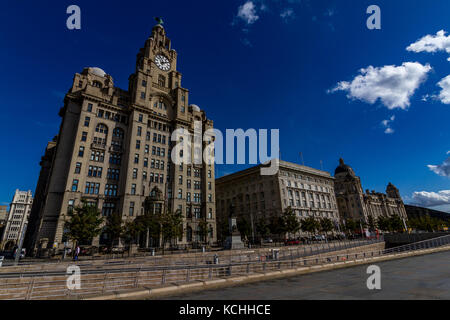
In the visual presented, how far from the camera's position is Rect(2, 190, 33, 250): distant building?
12288cm

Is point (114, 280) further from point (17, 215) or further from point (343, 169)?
point (17, 215)

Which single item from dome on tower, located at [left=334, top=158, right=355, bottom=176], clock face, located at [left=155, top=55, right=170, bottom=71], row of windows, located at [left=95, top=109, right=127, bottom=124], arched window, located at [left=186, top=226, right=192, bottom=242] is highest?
clock face, located at [left=155, top=55, right=170, bottom=71]

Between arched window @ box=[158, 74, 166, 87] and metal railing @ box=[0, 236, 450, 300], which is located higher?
arched window @ box=[158, 74, 166, 87]

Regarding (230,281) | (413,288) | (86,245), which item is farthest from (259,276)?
(86,245)

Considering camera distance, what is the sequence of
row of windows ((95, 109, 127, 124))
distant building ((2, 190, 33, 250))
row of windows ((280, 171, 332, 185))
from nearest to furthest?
row of windows ((95, 109, 127, 124))
row of windows ((280, 171, 332, 185))
distant building ((2, 190, 33, 250))

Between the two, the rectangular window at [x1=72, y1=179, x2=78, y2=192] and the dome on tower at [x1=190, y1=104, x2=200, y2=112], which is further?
the dome on tower at [x1=190, y1=104, x2=200, y2=112]

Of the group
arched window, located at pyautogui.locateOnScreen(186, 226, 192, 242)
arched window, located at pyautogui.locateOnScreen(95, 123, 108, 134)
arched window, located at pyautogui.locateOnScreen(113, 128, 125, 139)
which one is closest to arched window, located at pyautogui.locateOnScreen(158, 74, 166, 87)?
arched window, located at pyautogui.locateOnScreen(113, 128, 125, 139)

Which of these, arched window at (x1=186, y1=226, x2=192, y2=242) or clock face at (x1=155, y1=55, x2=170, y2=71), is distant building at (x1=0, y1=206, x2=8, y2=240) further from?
clock face at (x1=155, y1=55, x2=170, y2=71)

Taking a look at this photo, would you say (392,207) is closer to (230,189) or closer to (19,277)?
(230,189)

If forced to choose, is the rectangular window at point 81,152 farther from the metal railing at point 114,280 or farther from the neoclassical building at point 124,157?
the metal railing at point 114,280

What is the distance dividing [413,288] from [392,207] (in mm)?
152255

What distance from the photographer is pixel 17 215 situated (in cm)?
13162

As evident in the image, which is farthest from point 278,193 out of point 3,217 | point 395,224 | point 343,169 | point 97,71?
point 3,217

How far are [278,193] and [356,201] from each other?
206ft
